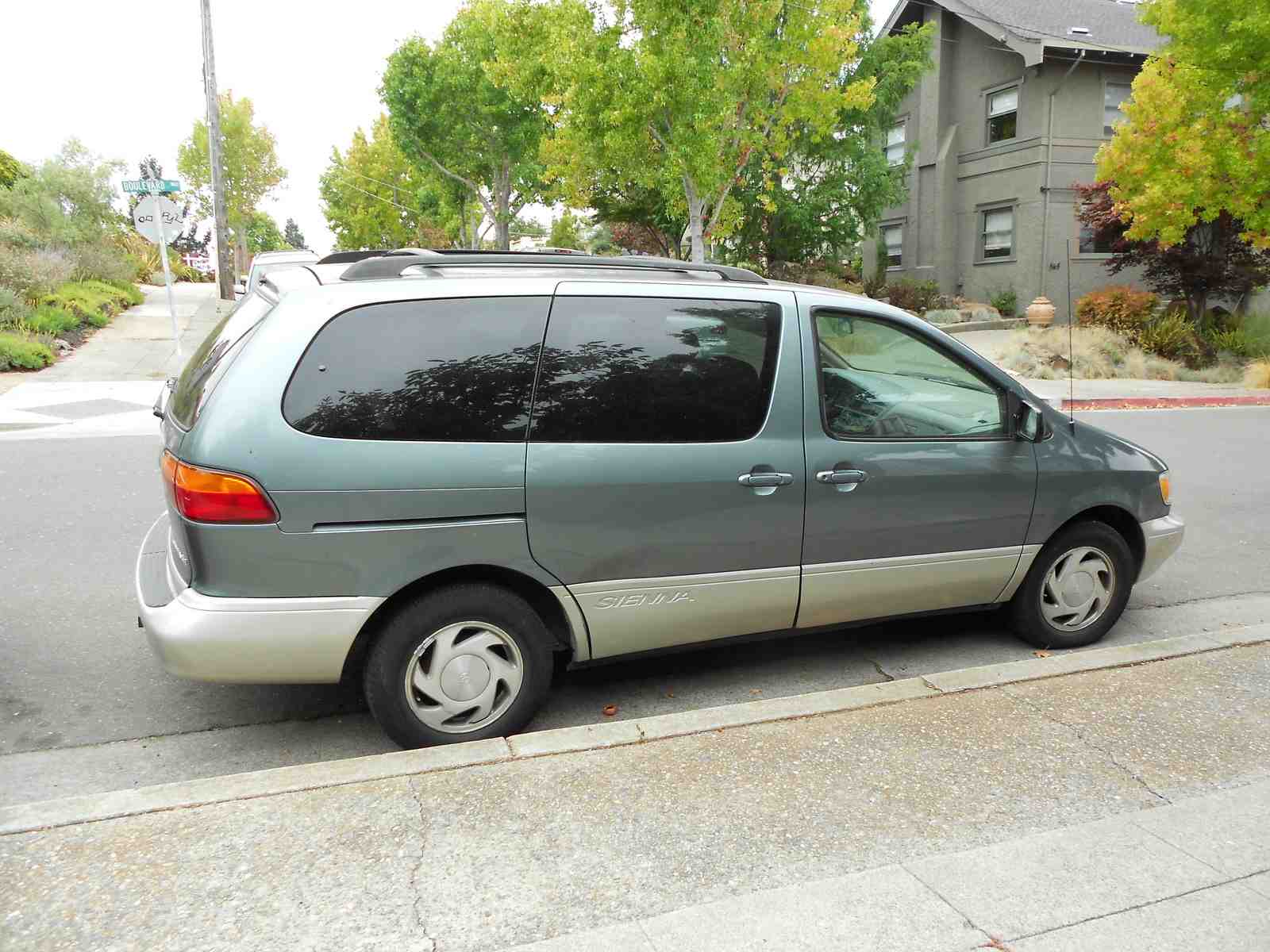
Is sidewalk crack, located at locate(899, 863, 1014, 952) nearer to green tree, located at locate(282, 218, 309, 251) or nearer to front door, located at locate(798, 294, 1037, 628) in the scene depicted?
front door, located at locate(798, 294, 1037, 628)

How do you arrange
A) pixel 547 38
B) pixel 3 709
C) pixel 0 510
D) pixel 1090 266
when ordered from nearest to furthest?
1. pixel 3 709
2. pixel 0 510
3. pixel 547 38
4. pixel 1090 266

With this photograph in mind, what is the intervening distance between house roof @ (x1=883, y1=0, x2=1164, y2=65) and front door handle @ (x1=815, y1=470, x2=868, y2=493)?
79.4 feet

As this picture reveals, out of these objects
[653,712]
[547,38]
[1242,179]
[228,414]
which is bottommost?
[653,712]

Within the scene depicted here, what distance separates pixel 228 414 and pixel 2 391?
13725mm

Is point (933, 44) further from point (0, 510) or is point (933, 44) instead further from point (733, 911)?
point (733, 911)

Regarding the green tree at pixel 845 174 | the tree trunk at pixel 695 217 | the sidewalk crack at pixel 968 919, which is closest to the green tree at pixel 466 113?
the green tree at pixel 845 174

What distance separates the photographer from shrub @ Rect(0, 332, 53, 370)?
1641cm

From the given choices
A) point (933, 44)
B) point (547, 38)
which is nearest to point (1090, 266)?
point (933, 44)

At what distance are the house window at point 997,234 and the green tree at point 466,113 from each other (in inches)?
490

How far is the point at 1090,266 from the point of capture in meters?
25.9

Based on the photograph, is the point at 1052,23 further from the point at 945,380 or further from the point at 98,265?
the point at 945,380

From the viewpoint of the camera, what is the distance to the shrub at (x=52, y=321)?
18.5 metres

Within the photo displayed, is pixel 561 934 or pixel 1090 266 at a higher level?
pixel 1090 266

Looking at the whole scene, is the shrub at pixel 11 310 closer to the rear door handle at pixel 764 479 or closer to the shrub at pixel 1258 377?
the rear door handle at pixel 764 479
